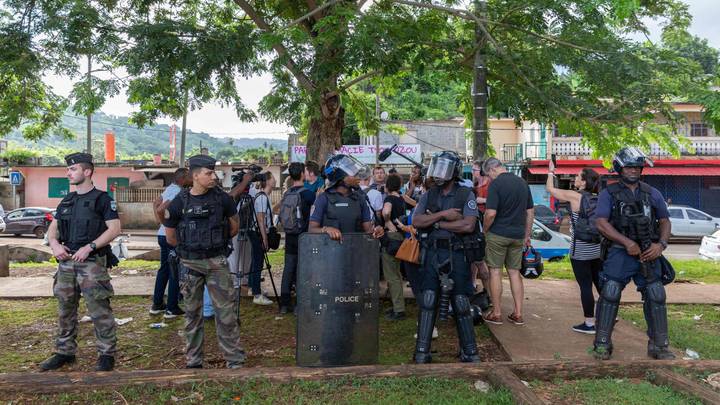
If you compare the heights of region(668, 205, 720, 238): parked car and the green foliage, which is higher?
the green foliage

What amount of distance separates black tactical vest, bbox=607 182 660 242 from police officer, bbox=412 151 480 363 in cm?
119

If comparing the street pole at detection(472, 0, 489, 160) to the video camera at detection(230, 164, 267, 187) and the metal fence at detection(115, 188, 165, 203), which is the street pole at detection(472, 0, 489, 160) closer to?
the video camera at detection(230, 164, 267, 187)

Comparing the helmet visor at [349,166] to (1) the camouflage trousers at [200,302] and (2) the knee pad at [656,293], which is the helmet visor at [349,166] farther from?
(2) the knee pad at [656,293]

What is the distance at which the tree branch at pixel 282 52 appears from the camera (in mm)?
7291

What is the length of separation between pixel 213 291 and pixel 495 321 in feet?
9.83

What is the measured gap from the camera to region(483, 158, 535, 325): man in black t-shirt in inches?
228

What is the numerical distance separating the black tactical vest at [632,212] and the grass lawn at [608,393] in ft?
4.00

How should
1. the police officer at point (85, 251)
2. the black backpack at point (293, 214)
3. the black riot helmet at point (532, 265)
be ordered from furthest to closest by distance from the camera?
1. the black riot helmet at point (532, 265)
2. the black backpack at point (293, 214)
3. the police officer at point (85, 251)

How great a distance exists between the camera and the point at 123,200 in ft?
97.6

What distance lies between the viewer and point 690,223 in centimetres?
2231

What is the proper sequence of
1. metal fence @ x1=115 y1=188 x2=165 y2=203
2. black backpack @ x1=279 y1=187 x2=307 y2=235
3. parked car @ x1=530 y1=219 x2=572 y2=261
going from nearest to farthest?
1. black backpack @ x1=279 y1=187 x2=307 y2=235
2. parked car @ x1=530 y1=219 x2=572 y2=261
3. metal fence @ x1=115 y1=188 x2=165 y2=203

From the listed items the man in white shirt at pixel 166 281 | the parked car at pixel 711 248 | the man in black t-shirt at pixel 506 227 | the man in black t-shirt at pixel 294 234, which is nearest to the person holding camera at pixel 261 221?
the man in black t-shirt at pixel 294 234

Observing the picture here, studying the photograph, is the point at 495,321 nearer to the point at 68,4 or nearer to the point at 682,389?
the point at 682,389

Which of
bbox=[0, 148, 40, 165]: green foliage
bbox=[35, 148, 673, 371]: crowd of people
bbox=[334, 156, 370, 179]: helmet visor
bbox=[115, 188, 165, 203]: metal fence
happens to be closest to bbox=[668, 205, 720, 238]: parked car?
bbox=[35, 148, 673, 371]: crowd of people
